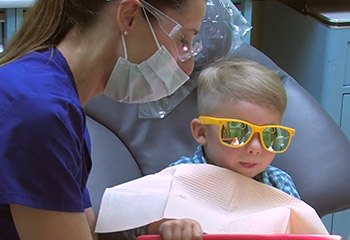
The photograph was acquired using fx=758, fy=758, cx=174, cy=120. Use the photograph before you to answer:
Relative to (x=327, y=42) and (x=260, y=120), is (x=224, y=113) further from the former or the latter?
(x=327, y=42)

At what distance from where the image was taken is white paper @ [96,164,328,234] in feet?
4.91

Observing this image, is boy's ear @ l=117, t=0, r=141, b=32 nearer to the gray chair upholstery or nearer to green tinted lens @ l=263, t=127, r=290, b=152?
green tinted lens @ l=263, t=127, r=290, b=152

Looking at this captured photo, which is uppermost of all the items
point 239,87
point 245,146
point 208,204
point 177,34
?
point 177,34

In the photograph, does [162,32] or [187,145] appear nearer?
[162,32]

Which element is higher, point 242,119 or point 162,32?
point 162,32

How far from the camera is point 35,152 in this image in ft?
3.55

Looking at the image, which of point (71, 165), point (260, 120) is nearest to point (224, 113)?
point (260, 120)

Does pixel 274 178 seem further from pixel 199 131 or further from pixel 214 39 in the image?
pixel 214 39

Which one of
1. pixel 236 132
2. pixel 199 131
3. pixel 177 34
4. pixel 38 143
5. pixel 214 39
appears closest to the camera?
pixel 38 143

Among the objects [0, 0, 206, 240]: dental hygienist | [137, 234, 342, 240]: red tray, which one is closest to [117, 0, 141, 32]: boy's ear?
[0, 0, 206, 240]: dental hygienist

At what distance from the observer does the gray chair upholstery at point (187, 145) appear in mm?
1861

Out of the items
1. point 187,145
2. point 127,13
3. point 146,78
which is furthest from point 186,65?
point 187,145

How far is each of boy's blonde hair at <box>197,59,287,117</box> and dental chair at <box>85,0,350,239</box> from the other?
8.5 inches

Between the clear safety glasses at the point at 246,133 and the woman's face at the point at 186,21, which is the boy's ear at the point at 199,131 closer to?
the clear safety glasses at the point at 246,133
